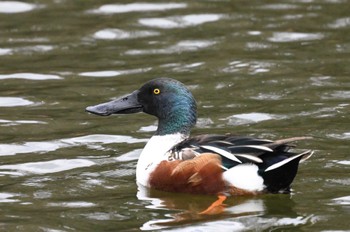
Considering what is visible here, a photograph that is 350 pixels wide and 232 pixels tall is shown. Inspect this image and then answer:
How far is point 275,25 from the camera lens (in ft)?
46.9

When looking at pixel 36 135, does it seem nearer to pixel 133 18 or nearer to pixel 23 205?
pixel 23 205

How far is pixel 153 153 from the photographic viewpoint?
29.7 feet

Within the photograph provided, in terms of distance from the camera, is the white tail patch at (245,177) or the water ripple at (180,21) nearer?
the white tail patch at (245,177)

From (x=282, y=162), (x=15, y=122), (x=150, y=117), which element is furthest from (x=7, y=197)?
(x=150, y=117)

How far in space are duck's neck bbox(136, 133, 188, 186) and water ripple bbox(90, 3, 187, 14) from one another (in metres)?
6.04

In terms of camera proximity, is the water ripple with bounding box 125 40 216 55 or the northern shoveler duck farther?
the water ripple with bounding box 125 40 216 55

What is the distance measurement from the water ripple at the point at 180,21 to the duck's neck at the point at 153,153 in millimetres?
5321

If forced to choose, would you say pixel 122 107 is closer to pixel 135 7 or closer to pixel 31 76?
pixel 31 76

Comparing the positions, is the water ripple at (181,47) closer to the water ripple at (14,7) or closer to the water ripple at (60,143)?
the water ripple at (14,7)

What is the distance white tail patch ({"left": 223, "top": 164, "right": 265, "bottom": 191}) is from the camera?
8469 millimetres

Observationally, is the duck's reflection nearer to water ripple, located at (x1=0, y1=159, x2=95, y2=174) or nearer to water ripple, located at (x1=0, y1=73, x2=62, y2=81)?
water ripple, located at (x1=0, y1=159, x2=95, y2=174)

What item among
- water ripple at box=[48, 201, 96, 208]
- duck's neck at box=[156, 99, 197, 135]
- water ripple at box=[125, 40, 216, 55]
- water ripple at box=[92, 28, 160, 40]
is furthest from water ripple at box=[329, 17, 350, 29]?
water ripple at box=[48, 201, 96, 208]

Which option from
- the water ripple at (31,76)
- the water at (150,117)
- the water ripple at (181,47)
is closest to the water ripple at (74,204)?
the water at (150,117)

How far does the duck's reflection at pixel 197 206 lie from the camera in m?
7.98
